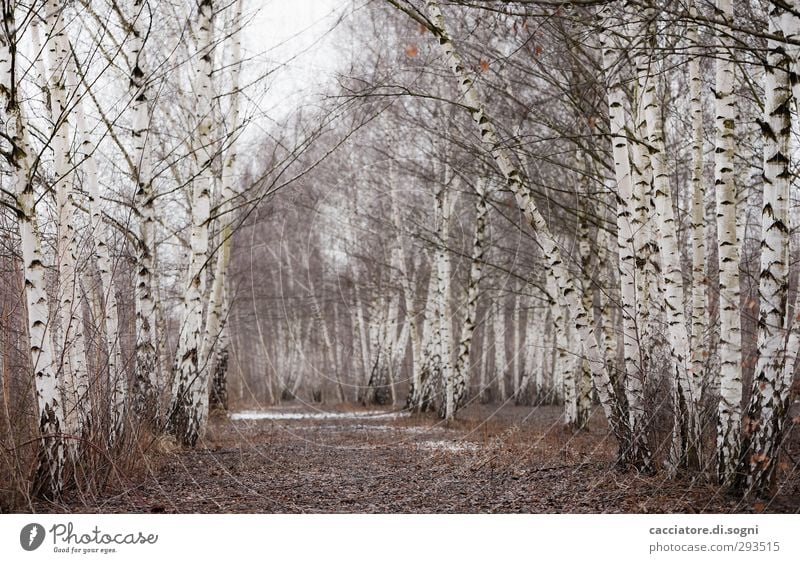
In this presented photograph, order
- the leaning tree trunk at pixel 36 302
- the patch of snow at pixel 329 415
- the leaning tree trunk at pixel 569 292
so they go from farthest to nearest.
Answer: the patch of snow at pixel 329 415
the leaning tree trunk at pixel 569 292
the leaning tree trunk at pixel 36 302

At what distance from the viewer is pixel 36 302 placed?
4551 millimetres

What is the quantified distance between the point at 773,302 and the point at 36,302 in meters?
4.36

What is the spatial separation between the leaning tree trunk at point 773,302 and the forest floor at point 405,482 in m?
0.22

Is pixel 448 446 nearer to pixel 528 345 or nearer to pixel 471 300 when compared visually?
pixel 528 345

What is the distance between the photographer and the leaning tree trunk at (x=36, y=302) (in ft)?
14.9

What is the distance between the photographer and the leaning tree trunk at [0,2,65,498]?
4.55 meters

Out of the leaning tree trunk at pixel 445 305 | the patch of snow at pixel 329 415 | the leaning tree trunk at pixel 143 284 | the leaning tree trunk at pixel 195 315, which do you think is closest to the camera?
the leaning tree trunk at pixel 143 284

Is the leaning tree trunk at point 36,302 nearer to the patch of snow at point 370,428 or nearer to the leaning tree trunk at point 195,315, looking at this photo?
the leaning tree trunk at point 195,315

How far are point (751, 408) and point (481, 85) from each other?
7041 millimetres

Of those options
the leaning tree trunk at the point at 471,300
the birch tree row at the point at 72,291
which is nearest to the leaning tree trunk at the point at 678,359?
the birch tree row at the point at 72,291

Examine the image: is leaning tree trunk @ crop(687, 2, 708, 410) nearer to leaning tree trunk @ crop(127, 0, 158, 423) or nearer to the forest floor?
the forest floor

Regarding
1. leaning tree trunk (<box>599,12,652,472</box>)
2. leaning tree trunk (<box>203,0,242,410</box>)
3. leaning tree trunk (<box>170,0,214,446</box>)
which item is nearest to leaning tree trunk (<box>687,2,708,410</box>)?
leaning tree trunk (<box>599,12,652,472</box>)

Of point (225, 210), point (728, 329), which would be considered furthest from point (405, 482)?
point (225, 210)

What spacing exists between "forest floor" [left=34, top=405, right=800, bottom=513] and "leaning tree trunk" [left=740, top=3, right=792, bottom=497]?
0.22 meters
